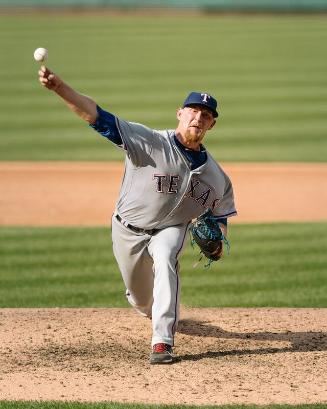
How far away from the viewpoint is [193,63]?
23656mm

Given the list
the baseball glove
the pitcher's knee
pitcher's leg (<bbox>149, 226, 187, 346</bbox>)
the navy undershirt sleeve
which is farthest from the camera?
the pitcher's knee

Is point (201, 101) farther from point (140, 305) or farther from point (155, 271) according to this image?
point (140, 305)

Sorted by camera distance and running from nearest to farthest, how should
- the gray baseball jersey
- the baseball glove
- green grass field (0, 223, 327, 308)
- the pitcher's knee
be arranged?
the gray baseball jersey
the baseball glove
the pitcher's knee
green grass field (0, 223, 327, 308)

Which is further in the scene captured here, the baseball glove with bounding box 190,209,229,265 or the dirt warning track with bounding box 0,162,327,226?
the dirt warning track with bounding box 0,162,327,226

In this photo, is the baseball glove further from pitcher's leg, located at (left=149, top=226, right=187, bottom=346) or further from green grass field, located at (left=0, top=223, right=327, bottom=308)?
green grass field, located at (left=0, top=223, right=327, bottom=308)

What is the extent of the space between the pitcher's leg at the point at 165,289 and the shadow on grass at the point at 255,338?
0.25 m

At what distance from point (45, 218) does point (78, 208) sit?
603 millimetres

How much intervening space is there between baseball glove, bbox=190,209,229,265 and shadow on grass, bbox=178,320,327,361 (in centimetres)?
64

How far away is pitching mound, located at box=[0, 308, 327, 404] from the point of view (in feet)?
17.3

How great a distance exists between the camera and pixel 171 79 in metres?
21.5

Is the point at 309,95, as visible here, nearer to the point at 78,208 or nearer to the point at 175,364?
the point at 78,208

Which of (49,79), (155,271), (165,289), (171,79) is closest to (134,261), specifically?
(155,271)

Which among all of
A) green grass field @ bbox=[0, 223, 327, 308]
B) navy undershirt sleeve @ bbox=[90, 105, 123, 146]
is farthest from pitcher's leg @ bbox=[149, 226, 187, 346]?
green grass field @ bbox=[0, 223, 327, 308]

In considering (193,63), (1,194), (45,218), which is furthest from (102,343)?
(193,63)
